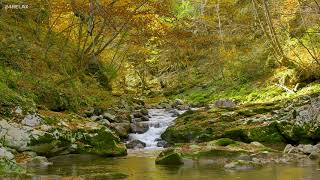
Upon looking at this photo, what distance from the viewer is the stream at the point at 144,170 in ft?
24.1

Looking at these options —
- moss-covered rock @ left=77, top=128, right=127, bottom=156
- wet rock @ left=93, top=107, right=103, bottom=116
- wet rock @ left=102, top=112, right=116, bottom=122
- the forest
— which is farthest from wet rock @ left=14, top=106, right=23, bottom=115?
wet rock @ left=93, top=107, right=103, bottom=116

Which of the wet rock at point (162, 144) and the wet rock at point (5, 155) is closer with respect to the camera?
the wet rock at point (5, 155)

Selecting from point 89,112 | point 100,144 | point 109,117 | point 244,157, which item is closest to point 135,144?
point 100,144

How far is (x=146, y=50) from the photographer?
27.8 meters

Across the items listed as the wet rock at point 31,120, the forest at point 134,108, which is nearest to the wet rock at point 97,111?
the forest at point 134,108

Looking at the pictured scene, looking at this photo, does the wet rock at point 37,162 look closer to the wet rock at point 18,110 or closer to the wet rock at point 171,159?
the wet rock at point 18,110

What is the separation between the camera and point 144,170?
27.9 feet

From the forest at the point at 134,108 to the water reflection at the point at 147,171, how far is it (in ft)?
0.07

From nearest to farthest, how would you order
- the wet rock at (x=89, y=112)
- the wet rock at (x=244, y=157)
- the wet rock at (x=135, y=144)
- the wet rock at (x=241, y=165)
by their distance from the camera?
the wet rock at (x=241, y=165)
the wet rock at (x=244, y=157)
the wet rock at (x=135, y=144)
the wet rock at (x=89, y=112)

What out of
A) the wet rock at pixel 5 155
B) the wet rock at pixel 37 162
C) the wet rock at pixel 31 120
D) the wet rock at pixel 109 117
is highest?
the wet rock at pixel 109 117

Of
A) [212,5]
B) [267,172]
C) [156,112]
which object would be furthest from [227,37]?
A: [267,172]

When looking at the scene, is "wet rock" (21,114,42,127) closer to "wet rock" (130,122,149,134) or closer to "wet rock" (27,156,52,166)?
"wet rock" (27,156,52,166)

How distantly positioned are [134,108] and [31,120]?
10659 mm

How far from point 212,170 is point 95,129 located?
4.08 meters
